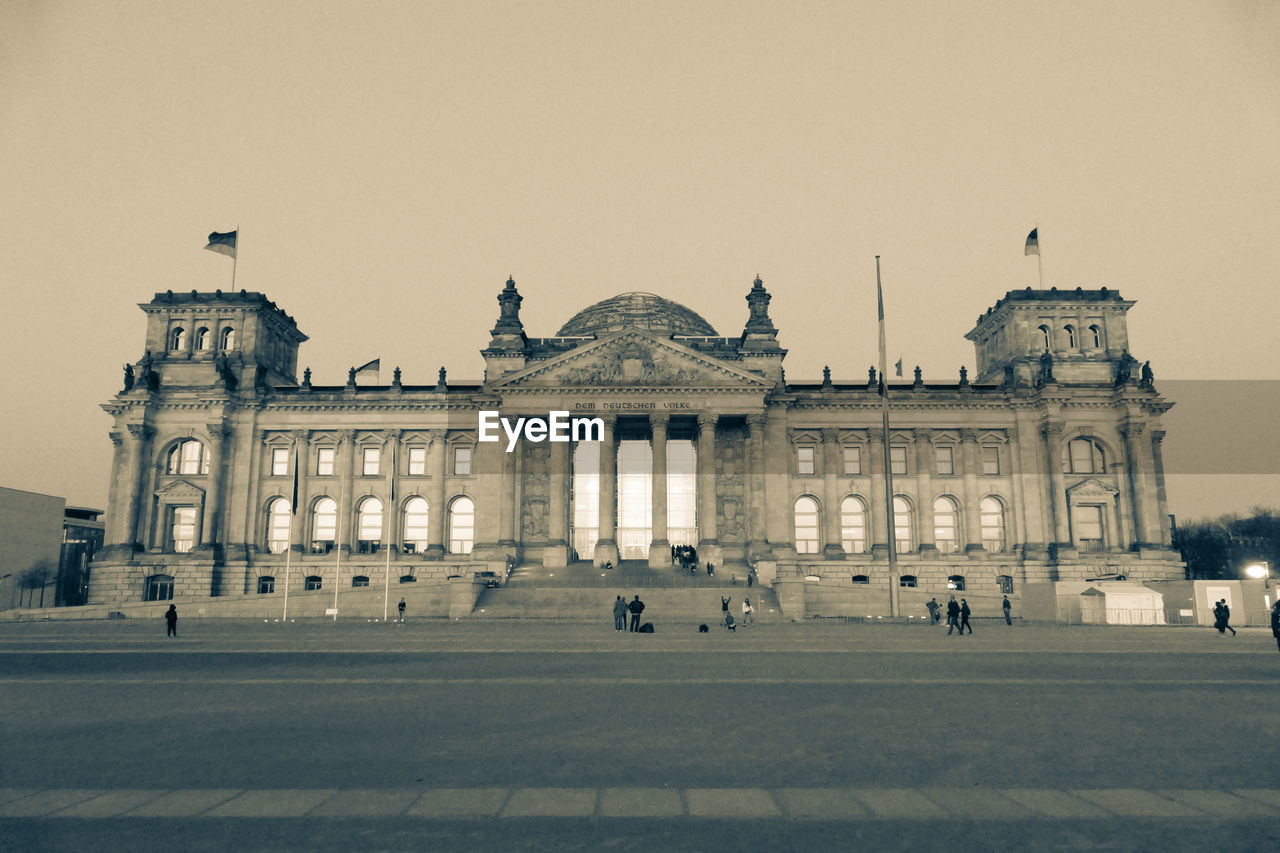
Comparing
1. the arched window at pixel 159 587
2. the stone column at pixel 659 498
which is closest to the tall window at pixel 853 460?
the stone column at pixel 659 498

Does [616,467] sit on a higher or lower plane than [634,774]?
higher

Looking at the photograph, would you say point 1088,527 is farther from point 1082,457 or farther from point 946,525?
point 946,525

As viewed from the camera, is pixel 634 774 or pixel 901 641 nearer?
pixel 634 774

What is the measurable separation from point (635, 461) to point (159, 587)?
119ft

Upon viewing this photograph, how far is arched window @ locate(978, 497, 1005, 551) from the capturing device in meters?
65.6

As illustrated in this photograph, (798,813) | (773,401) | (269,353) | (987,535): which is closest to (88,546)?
(269,353)

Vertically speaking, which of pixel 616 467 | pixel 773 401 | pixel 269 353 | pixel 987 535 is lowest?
pixel 987 535

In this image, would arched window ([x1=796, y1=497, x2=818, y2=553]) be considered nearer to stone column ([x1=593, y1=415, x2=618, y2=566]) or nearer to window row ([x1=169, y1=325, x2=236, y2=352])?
stone column ([x1=593, y1=415, x2=618, y2=566])

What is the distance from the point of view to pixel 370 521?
66.8 meters

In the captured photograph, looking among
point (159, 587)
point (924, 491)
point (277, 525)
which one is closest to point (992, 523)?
point (924, 491)

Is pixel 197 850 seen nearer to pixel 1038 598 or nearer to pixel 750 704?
pixel 750 704

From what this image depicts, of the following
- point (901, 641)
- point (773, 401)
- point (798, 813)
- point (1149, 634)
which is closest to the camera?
point (798, 813)

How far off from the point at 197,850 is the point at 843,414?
6312 cm

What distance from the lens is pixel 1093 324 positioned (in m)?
67.7
